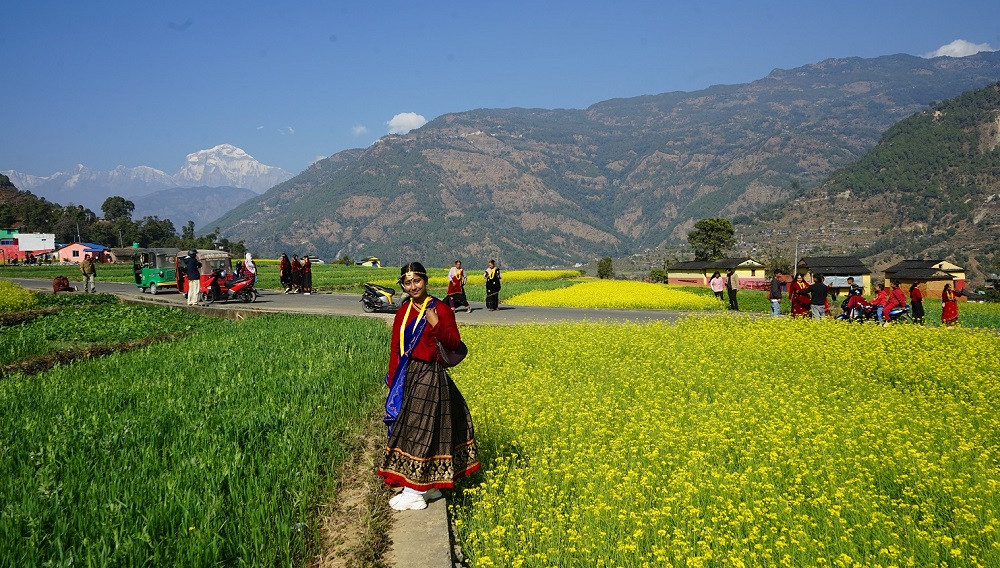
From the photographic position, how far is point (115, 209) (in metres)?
A: 148

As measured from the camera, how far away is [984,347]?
13180 mm

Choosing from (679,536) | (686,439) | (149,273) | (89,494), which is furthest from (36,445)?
(149,273)

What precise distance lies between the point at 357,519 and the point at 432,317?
5.93ft

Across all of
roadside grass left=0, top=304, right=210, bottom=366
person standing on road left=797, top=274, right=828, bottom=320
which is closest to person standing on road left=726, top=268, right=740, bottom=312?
person standing on road left=797, top=274, right=828, bottom=320

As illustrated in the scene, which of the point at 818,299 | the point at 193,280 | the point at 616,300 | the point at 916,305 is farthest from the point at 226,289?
the point at 916,305

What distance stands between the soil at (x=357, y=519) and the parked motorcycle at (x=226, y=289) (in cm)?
2173

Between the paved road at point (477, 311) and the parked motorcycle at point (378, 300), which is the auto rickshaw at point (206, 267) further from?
the parked motorcycle at point (378, 300)

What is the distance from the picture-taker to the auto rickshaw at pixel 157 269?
3156cm

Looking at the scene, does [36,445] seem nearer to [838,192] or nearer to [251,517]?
[251,517]

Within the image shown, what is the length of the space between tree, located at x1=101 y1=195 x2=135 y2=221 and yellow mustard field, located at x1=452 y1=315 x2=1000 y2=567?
161m

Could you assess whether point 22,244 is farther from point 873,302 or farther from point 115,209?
point 873,302

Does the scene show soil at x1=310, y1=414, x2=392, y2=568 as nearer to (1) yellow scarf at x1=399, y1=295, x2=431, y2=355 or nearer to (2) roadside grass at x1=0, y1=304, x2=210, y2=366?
(1) yellow scarf at x1=399, y1=295, x2=431, y2=355

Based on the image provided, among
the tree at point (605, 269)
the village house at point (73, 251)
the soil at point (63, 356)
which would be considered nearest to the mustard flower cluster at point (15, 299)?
the soil at point (63, 356)

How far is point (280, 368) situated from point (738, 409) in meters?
7.08
